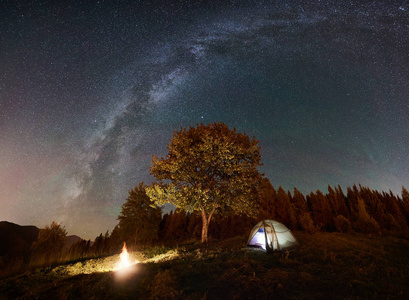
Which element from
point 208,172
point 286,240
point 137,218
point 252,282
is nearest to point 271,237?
point 286,240

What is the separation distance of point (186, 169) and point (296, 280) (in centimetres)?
1272

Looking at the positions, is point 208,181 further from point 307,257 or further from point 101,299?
point 101,299

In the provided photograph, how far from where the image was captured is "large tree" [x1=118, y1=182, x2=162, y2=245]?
35369 millimetres

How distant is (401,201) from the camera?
50594 millimetres

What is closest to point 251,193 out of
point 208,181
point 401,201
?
point 208,181

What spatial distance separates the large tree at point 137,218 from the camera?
35.4 m

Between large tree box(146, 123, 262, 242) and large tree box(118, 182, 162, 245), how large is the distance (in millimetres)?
20478

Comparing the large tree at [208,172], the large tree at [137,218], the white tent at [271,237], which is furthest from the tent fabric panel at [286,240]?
the large tree at [137,218]

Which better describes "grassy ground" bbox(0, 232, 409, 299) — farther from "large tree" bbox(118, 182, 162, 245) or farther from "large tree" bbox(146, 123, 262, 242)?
"large tree" bbox(118, 182, 162, 245)

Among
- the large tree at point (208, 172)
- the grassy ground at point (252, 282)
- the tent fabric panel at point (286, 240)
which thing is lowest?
the grassy ground at point (252, 282)

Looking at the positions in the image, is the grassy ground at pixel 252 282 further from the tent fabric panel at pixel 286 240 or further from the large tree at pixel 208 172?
the large tree at pixel 208 172

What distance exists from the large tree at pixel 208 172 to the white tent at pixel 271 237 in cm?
425

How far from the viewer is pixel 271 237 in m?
13.0

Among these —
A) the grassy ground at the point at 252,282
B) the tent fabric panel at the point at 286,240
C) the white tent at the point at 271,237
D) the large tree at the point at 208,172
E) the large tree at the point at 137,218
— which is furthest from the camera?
the large tree at the point at 137,218
